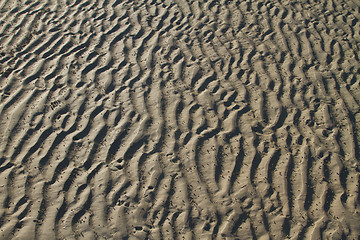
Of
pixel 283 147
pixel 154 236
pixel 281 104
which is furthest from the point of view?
pixel 281 104

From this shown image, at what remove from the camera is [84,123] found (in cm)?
447

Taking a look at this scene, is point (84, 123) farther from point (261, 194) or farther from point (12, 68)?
point (261, 194)

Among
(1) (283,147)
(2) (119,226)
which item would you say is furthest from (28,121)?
(1) (283,147)

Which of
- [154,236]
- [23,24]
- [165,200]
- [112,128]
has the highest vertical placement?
[23,24]

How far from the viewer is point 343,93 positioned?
4.95 meters

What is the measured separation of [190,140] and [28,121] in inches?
78.1

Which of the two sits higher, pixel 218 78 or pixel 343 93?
pixel 218 78

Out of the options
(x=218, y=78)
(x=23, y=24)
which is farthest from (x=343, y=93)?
(x=23, y=24)

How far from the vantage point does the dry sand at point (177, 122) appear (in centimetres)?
365

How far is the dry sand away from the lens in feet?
12.0

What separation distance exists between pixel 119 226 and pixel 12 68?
2.99m

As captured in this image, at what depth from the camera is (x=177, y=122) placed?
453cm

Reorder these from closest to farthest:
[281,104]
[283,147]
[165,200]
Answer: [165,200]
[283,147]
[281,104]

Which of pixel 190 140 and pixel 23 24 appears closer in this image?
pixel 190 140
